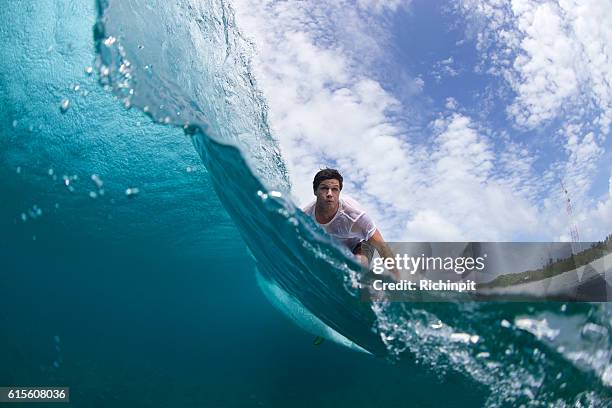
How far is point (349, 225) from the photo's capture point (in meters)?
3.51

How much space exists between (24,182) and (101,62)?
22.2ft

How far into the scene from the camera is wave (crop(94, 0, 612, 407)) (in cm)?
385

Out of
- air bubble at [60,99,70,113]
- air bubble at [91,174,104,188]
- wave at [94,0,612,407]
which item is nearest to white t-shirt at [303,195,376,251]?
wave at [94,0,612,407]

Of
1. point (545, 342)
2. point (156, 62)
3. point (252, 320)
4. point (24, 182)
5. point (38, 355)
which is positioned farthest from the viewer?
point (252, 320)

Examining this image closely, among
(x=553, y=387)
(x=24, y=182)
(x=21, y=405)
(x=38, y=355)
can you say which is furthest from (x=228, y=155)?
(x=38, y=355)

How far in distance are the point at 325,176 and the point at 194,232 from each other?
721 centimetres

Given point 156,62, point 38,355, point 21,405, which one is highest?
point 38,355

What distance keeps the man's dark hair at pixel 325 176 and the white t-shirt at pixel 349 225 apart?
0.19 metres

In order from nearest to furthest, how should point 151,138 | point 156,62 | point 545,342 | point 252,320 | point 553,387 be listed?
point 156,62, point 545,342, point 553,387, point 151,138, point 252,320

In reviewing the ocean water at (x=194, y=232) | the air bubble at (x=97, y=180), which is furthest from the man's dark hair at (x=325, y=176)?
the air bubble at (x=97, y=180)

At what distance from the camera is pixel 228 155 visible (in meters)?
4.17

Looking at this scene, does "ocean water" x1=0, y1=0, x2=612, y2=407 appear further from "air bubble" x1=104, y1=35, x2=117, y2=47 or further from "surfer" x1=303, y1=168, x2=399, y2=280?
"surfer" x1=303, y1=168, x2=399, y2=280

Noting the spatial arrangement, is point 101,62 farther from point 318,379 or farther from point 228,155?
point 318,379

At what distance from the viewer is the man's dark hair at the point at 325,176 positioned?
11.2ft
